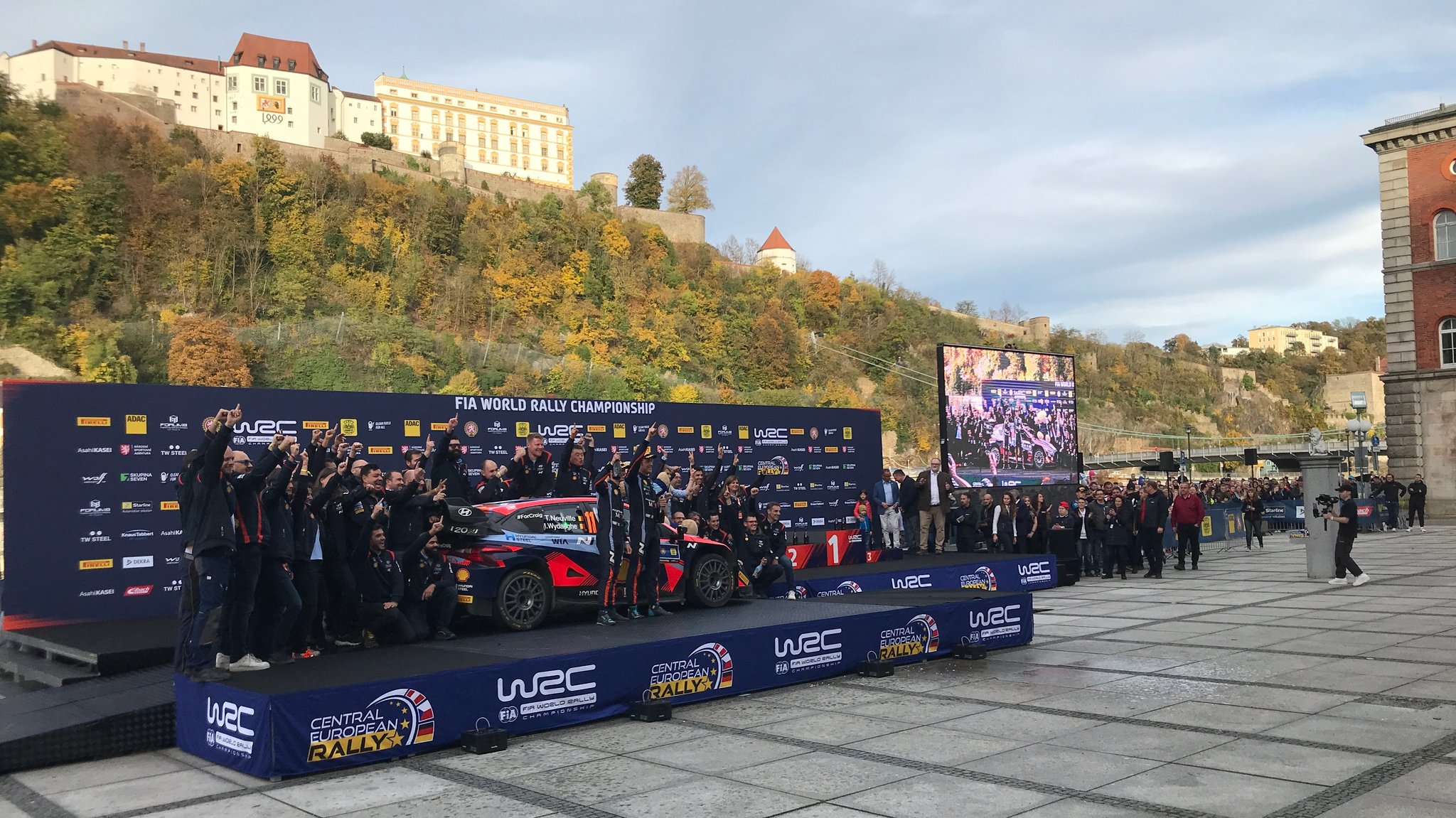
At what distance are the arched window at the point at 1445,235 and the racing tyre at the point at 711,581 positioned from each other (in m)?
38.9

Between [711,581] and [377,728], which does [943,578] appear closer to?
[711,581]

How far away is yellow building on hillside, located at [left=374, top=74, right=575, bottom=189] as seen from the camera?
112 meters

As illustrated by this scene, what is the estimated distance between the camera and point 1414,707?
8250 mm

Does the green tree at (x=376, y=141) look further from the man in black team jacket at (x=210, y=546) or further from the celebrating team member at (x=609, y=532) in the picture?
the man in black team jacket at (x=210, y=546)

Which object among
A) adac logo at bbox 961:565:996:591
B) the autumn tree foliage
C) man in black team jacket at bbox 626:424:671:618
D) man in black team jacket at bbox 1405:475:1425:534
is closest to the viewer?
man in black team jacket at bbox 626:424:671:618

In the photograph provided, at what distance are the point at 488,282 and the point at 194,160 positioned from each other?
19.5 meters

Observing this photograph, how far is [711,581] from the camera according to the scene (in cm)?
1232

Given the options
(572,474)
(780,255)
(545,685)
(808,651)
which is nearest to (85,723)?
(545,685)

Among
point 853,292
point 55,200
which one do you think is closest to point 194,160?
point 55,200

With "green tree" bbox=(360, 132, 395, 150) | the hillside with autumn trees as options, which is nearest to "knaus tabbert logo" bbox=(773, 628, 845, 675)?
the hillside with autumn trees

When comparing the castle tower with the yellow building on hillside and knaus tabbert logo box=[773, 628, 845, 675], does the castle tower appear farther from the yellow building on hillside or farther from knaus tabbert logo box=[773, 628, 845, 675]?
knaus tabbert logo box=[773, 628, 845, 675]

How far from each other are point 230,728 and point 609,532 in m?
4.45

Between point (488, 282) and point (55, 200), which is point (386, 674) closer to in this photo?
point (55, 200)

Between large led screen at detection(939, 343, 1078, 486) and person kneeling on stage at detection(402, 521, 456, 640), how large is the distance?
12893 mm
